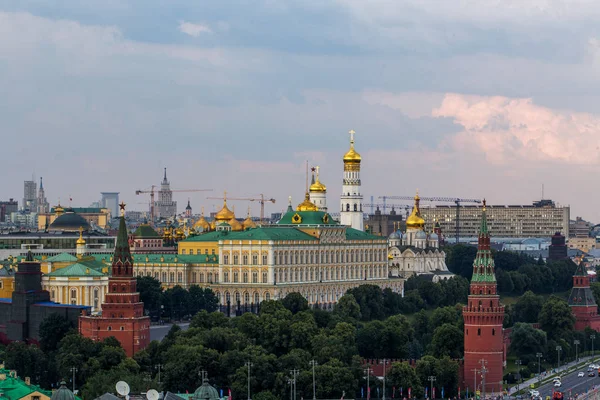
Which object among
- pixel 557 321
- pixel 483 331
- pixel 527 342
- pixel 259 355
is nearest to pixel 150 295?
pixel 527 342

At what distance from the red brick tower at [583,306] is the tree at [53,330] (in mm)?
55834

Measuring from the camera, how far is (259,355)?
→ 138 m

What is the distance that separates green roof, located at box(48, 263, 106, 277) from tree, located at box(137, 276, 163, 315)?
4912 millimetres

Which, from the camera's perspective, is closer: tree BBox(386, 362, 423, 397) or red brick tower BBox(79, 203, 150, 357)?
tree BBox(386, 362, 423, 397)

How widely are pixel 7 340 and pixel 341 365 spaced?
35.1m

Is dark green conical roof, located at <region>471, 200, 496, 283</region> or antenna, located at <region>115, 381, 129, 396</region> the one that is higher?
dark green conical roof, located at <region>471, 200, 496, 283</region>

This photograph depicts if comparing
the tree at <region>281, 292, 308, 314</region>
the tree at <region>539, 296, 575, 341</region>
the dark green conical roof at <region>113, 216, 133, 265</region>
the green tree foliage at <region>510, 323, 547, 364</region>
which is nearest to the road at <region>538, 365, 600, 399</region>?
the green tree foliage at <region>510, 323, 547, 364</region>

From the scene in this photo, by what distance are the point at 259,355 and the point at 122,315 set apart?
17505mm

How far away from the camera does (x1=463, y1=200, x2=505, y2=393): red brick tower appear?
481ft

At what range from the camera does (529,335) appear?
16412 centimetres

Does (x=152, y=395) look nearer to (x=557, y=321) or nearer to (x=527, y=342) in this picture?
(x=527, y=342)

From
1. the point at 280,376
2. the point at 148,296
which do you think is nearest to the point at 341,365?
the point at 280,376

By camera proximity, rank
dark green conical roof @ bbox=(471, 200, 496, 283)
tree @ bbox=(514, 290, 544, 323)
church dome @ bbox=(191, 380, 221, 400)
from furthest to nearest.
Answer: tree @ bbox=(514, 290, 544, 323) → dark green conical roof @ bbox=(471, 200, 496, 283) → church dome @ bbox=(191, 380, 221, 400)

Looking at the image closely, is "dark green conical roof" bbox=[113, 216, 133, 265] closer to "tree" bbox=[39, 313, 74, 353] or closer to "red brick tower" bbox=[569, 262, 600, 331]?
"tree" bbox=[39, 313, 74, 353]
